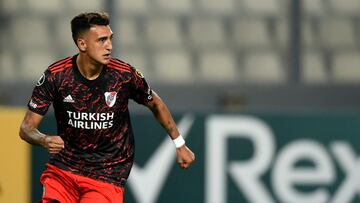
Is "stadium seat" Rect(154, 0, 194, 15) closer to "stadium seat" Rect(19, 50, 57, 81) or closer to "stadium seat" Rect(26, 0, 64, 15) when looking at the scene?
"stadium seat" Rect(26, 0, 64, 15)

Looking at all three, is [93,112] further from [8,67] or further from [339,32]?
Answer: [339,32]

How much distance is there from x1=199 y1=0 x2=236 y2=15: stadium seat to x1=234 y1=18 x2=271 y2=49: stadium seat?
148 mm

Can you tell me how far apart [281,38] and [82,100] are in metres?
4.55

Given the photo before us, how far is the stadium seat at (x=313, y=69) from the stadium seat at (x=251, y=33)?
0.40m

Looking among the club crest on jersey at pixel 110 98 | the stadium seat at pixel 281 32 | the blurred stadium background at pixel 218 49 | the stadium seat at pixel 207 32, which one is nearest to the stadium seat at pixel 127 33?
the blurred stadium background at pixel 218 49

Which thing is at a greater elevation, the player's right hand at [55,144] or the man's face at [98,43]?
the man's face at [98,43]

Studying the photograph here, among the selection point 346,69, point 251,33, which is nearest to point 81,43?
point 251,33

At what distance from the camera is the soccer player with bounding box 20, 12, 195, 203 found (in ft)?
22.7

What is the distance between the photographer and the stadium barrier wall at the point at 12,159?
9.64m

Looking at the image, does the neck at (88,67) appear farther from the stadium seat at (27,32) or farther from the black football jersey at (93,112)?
the stadium seat at (27,32)

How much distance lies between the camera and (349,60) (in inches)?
443

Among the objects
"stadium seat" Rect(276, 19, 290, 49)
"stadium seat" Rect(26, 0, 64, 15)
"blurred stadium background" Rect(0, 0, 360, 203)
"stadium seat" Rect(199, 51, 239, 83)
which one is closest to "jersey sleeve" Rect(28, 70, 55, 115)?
"blurred stadium background" Rect(0, 0, 360, 203)

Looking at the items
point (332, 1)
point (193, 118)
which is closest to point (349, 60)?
point (332, 1)

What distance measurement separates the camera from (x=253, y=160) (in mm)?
10117
